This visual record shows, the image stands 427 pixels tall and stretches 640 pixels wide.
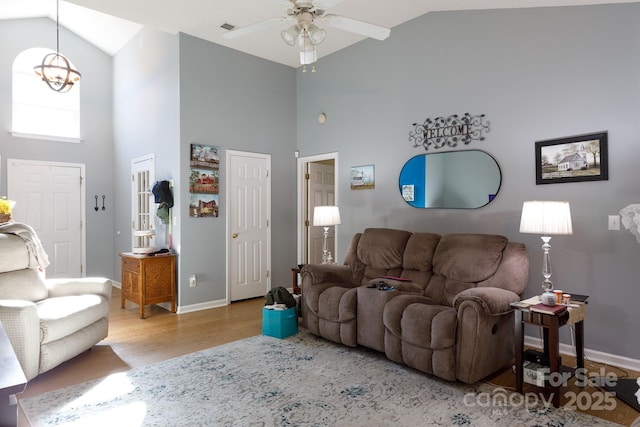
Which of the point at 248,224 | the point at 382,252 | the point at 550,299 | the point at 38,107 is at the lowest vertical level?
the point at 550,299

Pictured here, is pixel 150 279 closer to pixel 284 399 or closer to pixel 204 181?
pixel 204 181

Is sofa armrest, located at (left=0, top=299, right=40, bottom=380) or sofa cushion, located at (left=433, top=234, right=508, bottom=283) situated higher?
sofa cushion, located at (left=433, top=234, right=508, bottom=283)

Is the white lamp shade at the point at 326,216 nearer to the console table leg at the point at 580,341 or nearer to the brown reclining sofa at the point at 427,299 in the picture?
the brown reclining sofa at the point at 427,299

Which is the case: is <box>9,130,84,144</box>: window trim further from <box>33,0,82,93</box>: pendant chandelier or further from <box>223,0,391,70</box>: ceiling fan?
<box>223,0,391,70</box>: ceiling fan

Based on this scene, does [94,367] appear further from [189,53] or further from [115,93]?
[115,93]

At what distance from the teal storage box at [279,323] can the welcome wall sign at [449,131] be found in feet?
7.65

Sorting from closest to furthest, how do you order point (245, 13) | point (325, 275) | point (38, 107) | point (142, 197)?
point (325, 275) → point (245, 13) → point (142, 197) → point (38, 107)

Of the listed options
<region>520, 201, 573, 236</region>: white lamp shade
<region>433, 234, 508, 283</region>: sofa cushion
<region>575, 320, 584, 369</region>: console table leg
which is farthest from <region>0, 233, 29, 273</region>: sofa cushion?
<region>575, 320, 584, 369</region>: console table leg

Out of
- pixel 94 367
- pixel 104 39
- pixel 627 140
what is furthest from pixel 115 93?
pixel 627 140

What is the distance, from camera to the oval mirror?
12.3ft

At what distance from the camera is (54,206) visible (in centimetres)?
602

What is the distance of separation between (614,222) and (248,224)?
4.06 m

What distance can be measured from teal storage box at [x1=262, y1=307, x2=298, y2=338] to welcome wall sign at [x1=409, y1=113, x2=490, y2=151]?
91.9 inches

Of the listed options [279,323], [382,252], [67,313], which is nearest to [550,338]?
[382,252]
